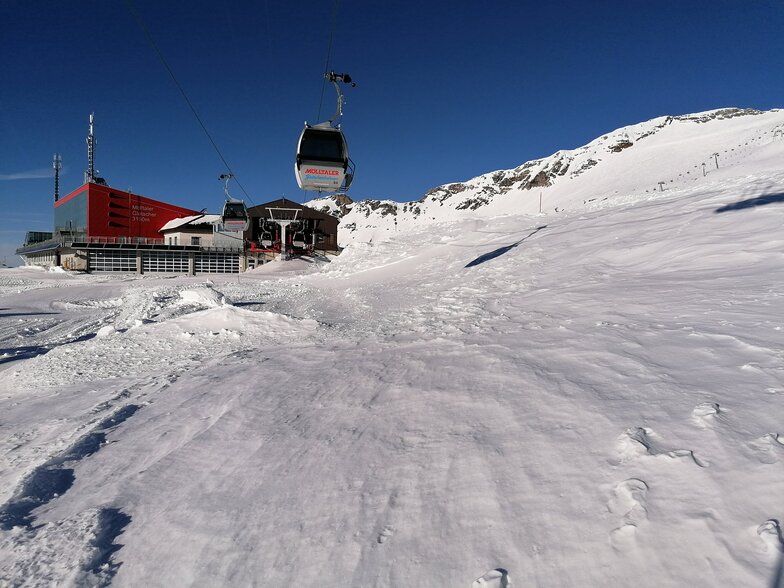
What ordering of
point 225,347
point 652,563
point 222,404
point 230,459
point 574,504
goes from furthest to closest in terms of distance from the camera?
point 225,347 < point 222,404 < point 230,459 < point 574,504 < point 652,563

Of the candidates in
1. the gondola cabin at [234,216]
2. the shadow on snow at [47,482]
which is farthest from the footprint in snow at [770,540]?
the gondola cabin at [234,216]

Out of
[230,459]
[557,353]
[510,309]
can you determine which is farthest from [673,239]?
[230,459]

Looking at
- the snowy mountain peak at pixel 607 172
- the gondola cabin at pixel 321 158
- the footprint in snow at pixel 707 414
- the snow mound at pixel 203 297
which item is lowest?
the footprint in snow at pixel 707 414

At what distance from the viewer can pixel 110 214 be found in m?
40.2

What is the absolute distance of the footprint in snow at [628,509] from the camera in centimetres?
Result: 178

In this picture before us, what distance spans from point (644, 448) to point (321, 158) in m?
10.5

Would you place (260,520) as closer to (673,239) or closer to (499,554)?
(499,554)

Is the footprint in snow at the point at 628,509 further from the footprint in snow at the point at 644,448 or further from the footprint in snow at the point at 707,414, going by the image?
the footprint in snow at the point at 707,414

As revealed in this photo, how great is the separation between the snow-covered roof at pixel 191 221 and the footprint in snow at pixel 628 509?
44074 millimetres

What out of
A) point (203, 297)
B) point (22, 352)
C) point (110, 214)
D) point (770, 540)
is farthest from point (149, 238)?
point (770, 540)

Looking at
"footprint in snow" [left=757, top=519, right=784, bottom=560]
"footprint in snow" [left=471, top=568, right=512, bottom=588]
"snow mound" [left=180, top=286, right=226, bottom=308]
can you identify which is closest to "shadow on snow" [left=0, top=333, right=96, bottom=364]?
"snow mound" [left=180, top=286, right=226, bottom=308]

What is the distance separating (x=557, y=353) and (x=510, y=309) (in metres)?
2.68

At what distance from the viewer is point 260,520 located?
233 cm

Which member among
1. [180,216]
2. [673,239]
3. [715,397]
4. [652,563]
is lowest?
[652,563]
